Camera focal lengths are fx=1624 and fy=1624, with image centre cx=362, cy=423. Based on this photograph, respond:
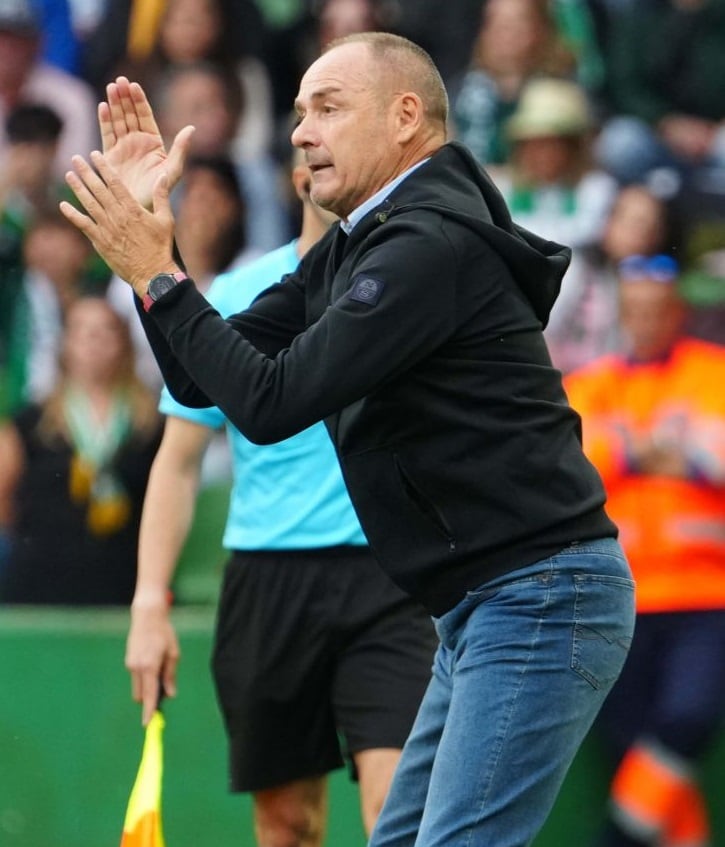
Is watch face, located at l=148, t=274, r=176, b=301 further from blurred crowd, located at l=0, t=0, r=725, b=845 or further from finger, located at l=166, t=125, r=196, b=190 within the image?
blurred crowd, located at l=0, t=0, r=725, b=845

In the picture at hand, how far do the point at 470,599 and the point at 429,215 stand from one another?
2.24ft

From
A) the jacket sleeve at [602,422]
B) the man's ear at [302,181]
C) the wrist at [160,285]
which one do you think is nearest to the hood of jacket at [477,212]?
the wrist at [160,285]

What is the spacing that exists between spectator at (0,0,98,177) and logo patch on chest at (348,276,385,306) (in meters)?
4.32

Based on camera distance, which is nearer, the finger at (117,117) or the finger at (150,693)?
the finger at (117,117)

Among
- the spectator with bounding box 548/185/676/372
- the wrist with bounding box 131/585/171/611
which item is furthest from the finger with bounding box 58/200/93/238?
the spectator with bounding box 548/185/676/372

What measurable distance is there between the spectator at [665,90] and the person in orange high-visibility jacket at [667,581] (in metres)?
1.30

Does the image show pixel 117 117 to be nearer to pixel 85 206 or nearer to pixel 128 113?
pixel 128 113

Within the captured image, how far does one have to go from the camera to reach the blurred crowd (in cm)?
599

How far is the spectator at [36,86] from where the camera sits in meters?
6.81

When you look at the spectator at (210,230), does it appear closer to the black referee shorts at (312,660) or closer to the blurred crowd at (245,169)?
the blurred crowd at (245,169)

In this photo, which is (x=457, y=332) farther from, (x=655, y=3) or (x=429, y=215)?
(x=655, y=3)

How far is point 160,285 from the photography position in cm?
282

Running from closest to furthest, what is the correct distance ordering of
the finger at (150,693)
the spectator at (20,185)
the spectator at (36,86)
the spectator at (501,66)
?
the finger at (150,693)
the spectator at (501,66)
the spectator at (20,185)
the spectator at (36,86)

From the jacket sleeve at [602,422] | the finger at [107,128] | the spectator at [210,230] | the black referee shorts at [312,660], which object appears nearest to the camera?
the finger at [107,128]
